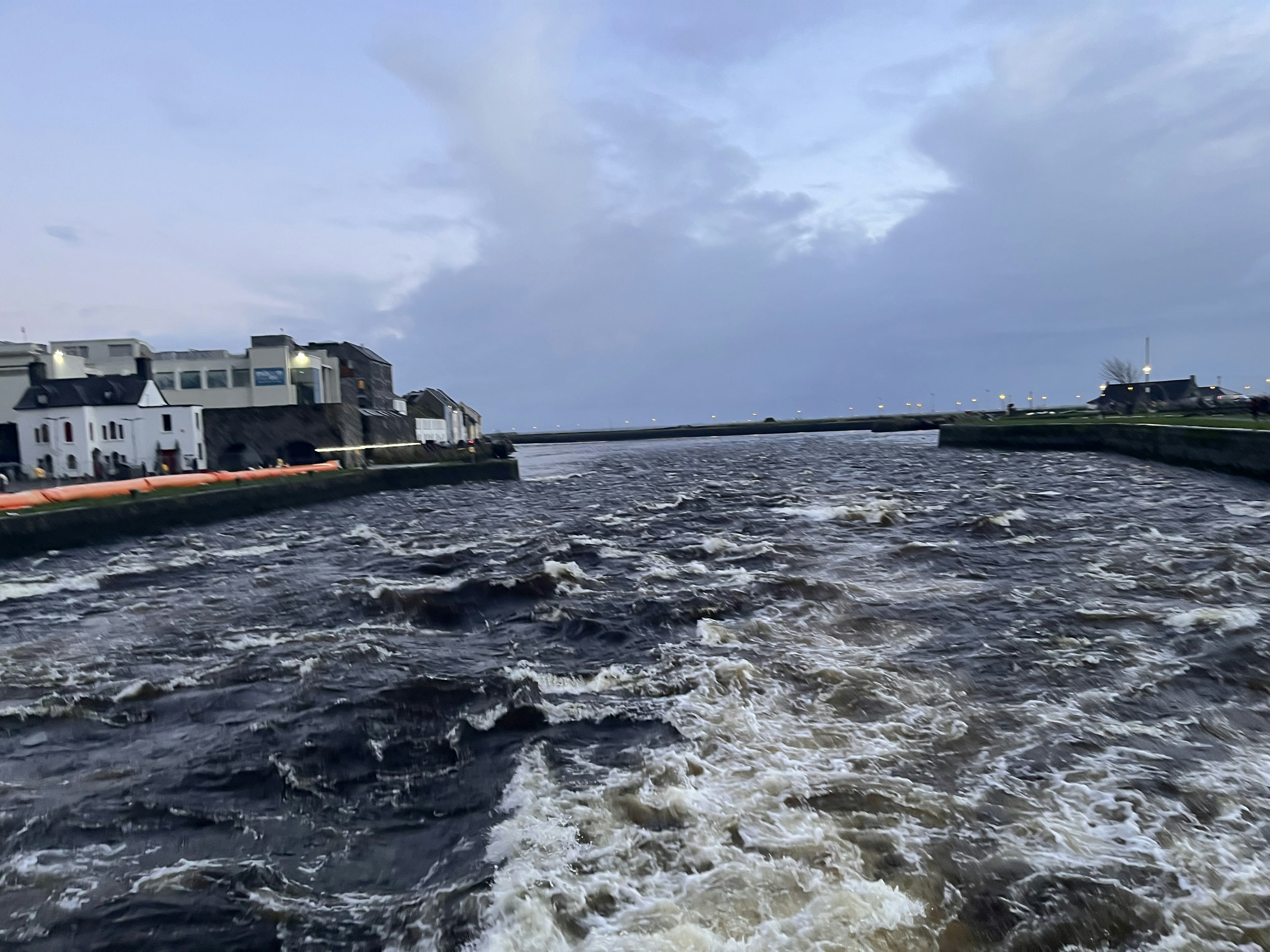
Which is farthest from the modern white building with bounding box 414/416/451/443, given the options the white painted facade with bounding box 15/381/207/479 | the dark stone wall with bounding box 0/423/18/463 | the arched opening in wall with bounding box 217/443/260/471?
the dark stone wall with bounding box 0/423/18/463

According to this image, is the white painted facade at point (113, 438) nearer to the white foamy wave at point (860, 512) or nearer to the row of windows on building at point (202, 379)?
the row of windows on building at point (202, 379)

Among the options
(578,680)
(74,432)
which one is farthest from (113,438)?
(578,680)

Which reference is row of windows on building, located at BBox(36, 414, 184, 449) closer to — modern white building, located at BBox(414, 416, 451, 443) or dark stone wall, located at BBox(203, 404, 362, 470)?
dark stone wall, located at BBox(203, 404, 362, 470)

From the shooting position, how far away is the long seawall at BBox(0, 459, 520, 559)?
70.0 ft

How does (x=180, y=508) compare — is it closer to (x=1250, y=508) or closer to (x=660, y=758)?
(x=660, y=758)

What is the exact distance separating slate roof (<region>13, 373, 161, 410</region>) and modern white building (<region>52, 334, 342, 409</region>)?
11799mm

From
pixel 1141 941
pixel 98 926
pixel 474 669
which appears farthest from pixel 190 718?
pixel 1141 941

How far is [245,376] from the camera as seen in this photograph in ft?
216

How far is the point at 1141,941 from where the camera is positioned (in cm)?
428

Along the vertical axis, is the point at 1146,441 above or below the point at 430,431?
below

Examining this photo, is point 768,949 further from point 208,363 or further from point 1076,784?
point 208,363

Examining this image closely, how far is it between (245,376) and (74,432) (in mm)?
21863

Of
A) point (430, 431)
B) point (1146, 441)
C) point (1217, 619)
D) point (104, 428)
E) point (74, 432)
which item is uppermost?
point (104, 428)

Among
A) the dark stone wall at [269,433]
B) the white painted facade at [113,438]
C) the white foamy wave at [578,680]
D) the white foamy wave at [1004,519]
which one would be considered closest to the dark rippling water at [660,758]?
the white foamy wave at [578,680]
